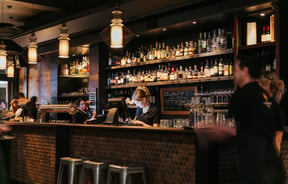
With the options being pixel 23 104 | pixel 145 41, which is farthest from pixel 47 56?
pixel 145 41

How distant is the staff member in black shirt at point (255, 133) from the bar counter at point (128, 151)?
0.54 metres

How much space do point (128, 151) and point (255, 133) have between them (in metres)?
1.87

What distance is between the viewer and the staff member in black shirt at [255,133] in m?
2.90

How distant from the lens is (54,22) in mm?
8039

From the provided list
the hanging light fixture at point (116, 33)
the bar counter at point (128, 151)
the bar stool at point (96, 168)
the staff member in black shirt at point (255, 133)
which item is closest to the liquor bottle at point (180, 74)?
the hanging light fixture at point (116, 33)

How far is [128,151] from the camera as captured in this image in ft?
14.7

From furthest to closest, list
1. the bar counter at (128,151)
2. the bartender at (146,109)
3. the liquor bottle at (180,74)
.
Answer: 1. the liquor bottle at (180,74)
2. the bartender at (146,109)
3. the bar counter at (128,151)

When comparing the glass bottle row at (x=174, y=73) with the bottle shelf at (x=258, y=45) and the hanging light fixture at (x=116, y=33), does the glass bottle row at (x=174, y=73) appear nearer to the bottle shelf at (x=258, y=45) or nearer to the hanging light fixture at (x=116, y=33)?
the bottle shelf at (x=258, y=45)

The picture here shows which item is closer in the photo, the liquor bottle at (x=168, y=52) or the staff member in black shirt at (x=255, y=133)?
the staff member in black shirt at (x=255, y=133)

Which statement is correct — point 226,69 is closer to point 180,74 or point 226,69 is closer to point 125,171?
point 180,74

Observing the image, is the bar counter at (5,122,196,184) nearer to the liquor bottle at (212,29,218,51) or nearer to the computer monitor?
the computer monitor

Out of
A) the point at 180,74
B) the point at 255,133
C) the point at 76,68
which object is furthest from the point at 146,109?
the point at 76,68

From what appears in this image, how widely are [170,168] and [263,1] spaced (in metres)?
2.31

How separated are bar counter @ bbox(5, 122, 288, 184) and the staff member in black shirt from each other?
0.54 meters
